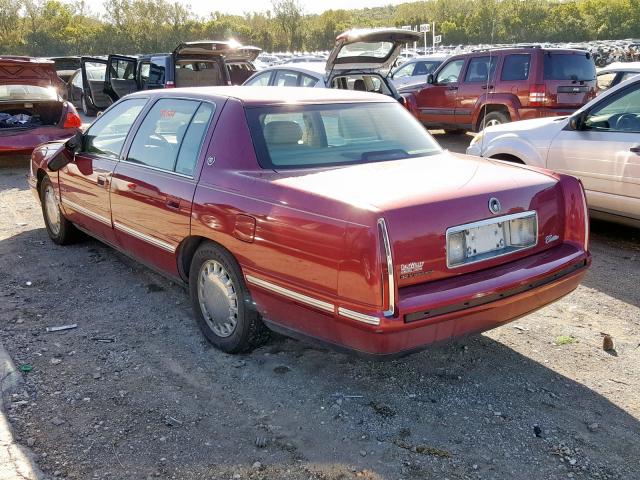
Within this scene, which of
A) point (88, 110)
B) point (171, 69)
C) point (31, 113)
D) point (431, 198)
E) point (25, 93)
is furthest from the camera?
point (88, 110)

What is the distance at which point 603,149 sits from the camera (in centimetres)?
573

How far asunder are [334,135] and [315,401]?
1.71 meters

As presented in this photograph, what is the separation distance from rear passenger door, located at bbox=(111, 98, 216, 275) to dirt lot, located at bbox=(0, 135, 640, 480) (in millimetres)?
555

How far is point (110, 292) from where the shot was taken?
4945 millimetres

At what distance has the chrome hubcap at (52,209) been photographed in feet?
19.7

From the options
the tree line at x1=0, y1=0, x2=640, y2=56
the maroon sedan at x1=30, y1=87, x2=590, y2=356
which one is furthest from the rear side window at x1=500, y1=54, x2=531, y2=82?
the tree line at x1=0, y1=0, x2=640, y2=56

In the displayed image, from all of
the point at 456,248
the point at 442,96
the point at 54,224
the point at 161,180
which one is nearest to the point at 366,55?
the point at 442,96

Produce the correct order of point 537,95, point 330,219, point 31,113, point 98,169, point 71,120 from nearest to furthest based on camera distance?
point 330,219, point 98,169, point 71,120, point 31,113, point 537,95

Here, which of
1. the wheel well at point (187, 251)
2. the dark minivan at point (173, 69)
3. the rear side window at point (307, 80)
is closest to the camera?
the wheel well at point (187, 251)

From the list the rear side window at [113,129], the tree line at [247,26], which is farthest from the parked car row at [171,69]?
the tree line at [247,26]

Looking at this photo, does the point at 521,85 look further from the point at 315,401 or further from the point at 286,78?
the point at 315,401

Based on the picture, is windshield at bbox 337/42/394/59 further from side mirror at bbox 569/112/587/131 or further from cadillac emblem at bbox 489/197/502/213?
cadillac emblem at bbox 489/197/502/213

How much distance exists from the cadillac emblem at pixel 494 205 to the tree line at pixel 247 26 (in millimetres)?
46086

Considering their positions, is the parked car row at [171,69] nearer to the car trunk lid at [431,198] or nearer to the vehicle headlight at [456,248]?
the car trunk lid at [431,198]
